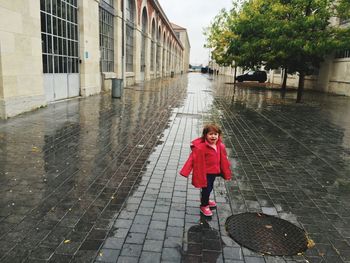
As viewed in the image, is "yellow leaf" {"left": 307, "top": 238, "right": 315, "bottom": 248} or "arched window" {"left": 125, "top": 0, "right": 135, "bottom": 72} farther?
"arched window" {"left": 125, "top": 0, "right": 135, "bottom": 72}

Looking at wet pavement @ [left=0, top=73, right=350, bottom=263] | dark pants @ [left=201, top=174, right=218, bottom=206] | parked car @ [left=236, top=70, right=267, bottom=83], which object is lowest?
wet pavement @ [left=0, top=73, right=350, bottom=263]

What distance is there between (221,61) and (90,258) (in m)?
32.7

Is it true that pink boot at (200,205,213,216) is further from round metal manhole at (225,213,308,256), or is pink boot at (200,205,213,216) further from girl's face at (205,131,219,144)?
girl's face at (205,131,219,144)

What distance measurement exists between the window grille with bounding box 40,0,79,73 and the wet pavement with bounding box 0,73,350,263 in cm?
442

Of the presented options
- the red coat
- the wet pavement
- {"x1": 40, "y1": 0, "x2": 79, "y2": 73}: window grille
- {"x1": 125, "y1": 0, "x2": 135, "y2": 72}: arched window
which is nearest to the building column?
{"x1": 40, "y1": 0, "x2": 79, "y2": 73}: window grille

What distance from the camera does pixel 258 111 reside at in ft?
45.0

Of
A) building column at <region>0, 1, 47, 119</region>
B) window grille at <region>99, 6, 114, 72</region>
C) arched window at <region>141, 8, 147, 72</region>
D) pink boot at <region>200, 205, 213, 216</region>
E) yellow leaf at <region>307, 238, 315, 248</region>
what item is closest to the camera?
yellow leaf at <region>307, 238, 315, 248</region>

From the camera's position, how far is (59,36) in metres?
13.6

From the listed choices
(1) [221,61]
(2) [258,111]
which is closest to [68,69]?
(2) [258,111]

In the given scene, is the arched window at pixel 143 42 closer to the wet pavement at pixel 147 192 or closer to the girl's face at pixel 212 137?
the wet pavement at pixel 147 192

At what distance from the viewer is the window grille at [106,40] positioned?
19219 mm

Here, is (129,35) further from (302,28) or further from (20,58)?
(20,58)

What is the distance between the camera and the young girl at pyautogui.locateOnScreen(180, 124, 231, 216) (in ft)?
12.9

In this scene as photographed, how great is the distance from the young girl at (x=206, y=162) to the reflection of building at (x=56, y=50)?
7.48 meters
